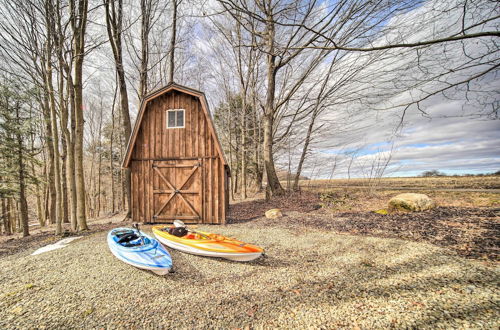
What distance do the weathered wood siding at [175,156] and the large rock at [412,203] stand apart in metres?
7.26

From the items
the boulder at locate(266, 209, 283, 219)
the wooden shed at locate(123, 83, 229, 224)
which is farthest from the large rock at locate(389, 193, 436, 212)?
the wooden shed at locate(123, 83, 229, 224)

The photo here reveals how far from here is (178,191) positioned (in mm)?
8180

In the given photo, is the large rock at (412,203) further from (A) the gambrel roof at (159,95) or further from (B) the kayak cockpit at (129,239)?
(B) the kayak cockpit at (129,239)

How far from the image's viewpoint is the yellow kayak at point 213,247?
14.5ft

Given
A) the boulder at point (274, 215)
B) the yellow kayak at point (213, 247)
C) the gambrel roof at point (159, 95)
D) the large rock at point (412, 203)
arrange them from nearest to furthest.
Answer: the yellow kayak at point (213, 247)
the large rock at point (412, 203)
the gambrel roof at point (159, 95)
the boulder at point (274, 215)

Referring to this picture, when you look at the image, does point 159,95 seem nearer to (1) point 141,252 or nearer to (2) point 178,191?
(2) point 178,191

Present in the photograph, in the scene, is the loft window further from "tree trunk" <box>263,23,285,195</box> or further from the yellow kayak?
"tree trunk" <box>263,23,285,195</box>

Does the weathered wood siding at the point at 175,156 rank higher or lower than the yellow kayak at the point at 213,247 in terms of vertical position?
higher

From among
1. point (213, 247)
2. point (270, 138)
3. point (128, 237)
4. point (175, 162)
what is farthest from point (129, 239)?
point (270, 138)

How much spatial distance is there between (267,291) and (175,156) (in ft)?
21.7

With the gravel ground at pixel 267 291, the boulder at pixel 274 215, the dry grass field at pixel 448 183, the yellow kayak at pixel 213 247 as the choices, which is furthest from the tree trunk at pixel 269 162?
the yellow kayak at pixel 213 247

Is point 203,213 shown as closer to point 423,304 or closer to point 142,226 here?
point 142,226

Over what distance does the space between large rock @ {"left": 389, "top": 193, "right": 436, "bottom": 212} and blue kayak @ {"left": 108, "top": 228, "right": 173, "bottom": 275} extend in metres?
8.69

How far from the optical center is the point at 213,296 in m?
3.37
